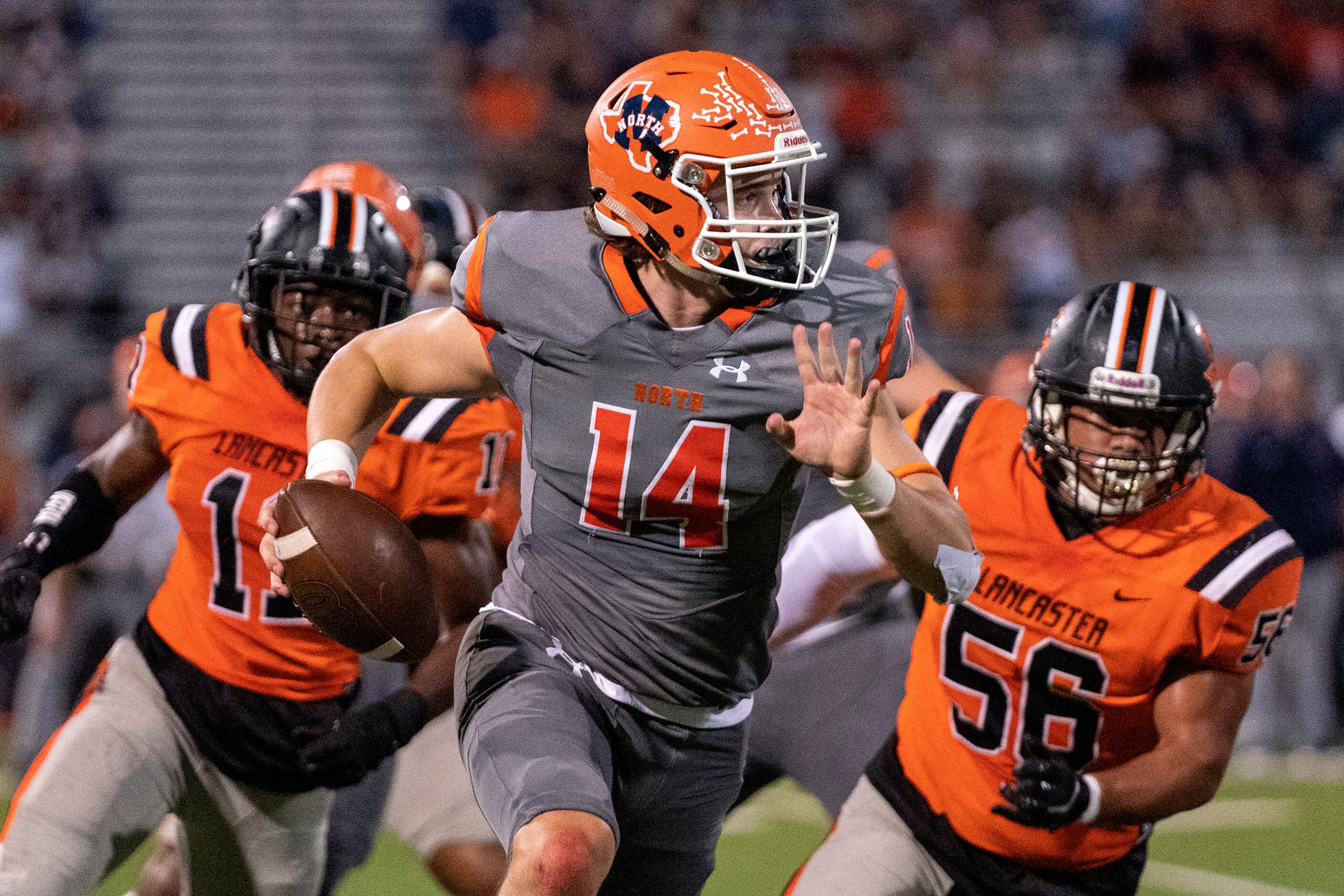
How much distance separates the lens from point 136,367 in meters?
3.54

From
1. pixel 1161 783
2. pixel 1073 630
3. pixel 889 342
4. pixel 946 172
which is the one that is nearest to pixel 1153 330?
pixel 1073 630

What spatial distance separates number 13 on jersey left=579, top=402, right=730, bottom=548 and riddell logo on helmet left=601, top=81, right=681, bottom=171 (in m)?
0.43

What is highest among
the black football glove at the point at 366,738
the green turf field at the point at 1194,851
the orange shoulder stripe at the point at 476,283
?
the orange shoulder stripe at the point at 476,283

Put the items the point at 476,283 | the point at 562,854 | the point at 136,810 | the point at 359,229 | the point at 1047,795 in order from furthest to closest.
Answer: the point at 359,229 → the point at 136,810 → the point at 1047,795 → the point at 476,283 → the point at 562,854

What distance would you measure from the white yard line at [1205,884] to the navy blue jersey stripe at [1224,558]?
254 centimetres

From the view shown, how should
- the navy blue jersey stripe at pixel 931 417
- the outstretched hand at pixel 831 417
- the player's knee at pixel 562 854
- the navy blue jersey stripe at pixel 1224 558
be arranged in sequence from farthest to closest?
the navy blue jersey stripe at pixel 931 417 → the navy blue jersey stripe at pixel 1224 558 → the outstretched hand at pixel 831 417 → the player's knee at pixel 562 854

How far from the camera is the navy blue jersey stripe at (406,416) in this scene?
3.38 m

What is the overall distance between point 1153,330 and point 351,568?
62.7 inches

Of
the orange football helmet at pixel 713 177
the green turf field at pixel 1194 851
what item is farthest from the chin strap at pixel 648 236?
the green turf field at pixel 1194 851

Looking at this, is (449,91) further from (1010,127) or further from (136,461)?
(136,461)

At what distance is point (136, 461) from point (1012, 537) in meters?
1.86

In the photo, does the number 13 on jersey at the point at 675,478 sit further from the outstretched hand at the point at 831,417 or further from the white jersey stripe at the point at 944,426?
the white jersey stripe at the point at 944,426

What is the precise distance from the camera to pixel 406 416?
3.40m

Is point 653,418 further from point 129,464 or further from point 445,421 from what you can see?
point 129,464
